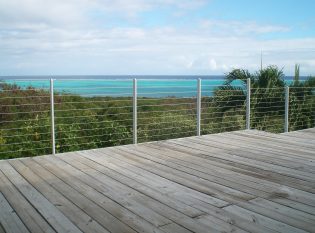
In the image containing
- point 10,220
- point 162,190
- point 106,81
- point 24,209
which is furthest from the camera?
point 106,81

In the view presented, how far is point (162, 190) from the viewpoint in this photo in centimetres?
269

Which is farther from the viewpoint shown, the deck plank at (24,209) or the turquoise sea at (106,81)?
the turquoise sea at (106,81)

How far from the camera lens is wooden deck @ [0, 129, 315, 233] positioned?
81.7 inches

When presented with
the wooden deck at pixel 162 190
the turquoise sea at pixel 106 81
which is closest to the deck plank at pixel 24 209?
the wooden deck at pixel 162 190

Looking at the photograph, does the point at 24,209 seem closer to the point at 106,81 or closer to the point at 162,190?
the point at 162,190

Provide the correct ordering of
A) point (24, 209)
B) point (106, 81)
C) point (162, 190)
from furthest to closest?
point (106, 81) → point (162, 190) → point (24, 209)

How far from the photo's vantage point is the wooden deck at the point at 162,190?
6.81 feet

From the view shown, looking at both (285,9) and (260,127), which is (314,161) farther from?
(285,9)

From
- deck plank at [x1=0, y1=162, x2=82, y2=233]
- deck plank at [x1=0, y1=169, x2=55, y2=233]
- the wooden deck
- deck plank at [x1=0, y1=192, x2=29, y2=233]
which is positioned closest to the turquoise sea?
the wooden deck

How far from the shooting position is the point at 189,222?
2.08 m

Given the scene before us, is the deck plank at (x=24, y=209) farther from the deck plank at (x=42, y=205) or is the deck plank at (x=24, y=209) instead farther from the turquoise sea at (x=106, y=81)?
the turquoise sea at (x=106, y=81)

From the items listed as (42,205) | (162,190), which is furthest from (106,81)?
(42,205)

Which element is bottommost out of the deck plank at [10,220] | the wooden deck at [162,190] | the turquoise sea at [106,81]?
the deck plank at [10,220]

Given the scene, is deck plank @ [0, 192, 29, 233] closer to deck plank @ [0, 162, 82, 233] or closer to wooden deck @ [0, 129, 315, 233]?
wooden deck @ [0, 129, 315, 233]
